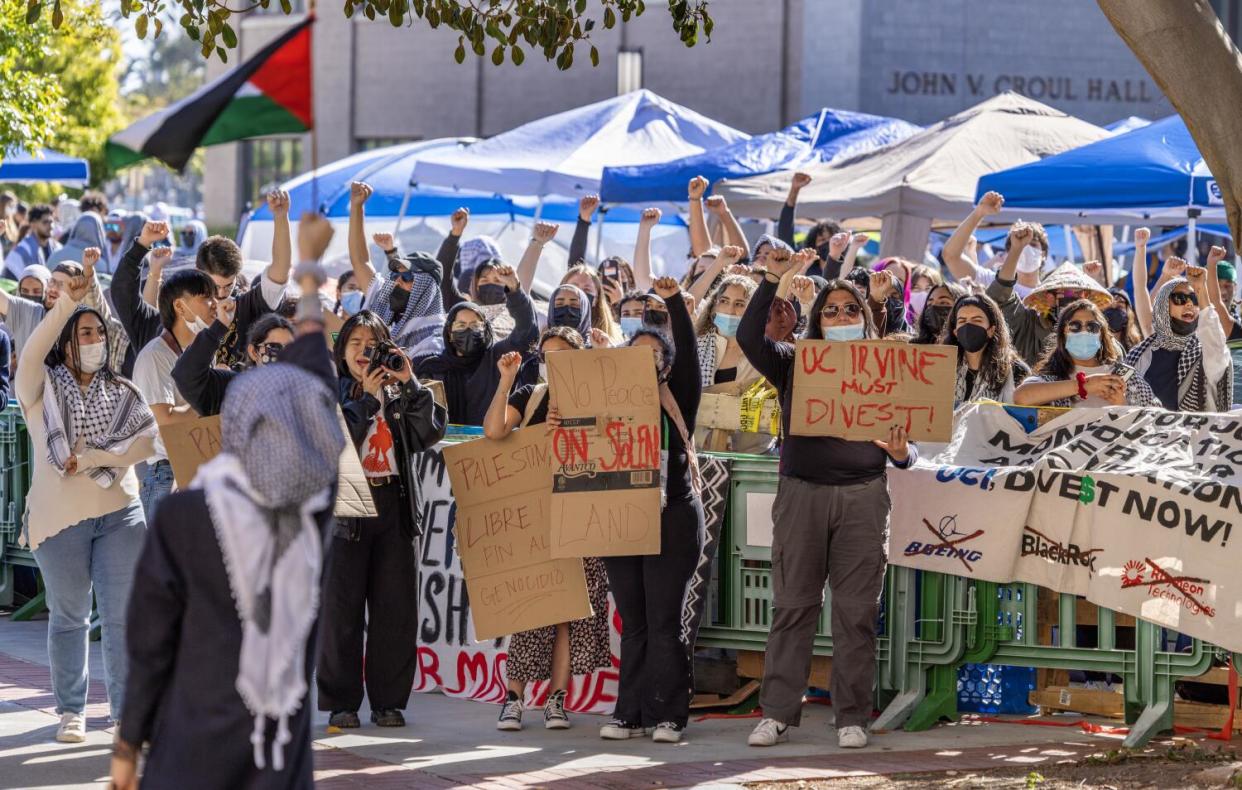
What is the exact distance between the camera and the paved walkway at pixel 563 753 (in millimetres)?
7379

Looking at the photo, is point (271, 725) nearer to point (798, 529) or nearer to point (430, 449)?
point (798, 529)

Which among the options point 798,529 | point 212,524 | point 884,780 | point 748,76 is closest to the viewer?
point 212,524

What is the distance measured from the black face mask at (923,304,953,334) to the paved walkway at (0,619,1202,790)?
7.09 feet

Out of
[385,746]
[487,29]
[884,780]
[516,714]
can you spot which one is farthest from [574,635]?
[487,29]

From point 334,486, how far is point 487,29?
15.2 ft

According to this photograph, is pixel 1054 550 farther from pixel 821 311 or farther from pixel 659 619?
pixel 659 619

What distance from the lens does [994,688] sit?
28.1ft

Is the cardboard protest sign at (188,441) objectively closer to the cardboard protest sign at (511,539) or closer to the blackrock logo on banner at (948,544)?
the cardboard protest sign at (511,539)

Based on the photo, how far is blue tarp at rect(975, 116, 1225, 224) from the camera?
13211mm

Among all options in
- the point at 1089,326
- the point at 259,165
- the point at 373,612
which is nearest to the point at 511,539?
the point at 373,612

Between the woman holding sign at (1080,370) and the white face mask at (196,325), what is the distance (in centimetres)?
394

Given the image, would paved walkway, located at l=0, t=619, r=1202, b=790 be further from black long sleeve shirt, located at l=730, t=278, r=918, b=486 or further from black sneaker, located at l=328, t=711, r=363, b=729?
black long sleeve shirt, located at l=730, t=278, r=918, b=486

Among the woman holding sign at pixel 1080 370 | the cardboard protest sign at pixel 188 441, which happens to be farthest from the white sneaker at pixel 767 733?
the cardboard protest sign at pixel 188 441

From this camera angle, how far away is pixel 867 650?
26.3 feet
